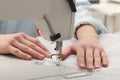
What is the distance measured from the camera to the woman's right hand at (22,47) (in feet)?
3.20

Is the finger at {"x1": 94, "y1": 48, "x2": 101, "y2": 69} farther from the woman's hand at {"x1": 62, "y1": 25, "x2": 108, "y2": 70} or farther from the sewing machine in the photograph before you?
the sewing machine

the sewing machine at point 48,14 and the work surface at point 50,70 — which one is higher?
the sewing machine at point 48,14

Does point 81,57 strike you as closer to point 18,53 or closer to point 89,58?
point 89,58

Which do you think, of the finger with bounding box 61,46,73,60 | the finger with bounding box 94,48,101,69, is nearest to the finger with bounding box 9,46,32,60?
the finger with bounding box 61,46,73,60

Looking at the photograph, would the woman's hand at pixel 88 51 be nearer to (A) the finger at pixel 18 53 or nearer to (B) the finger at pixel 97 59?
(B) the finger at pixel 97 59

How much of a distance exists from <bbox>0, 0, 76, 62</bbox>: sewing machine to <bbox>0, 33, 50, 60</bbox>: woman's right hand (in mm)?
122

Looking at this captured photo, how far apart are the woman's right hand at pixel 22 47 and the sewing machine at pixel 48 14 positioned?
122 mm

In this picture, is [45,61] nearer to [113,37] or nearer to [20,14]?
[20,14]

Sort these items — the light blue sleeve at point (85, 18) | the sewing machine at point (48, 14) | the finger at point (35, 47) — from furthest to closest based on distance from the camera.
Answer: the light blue sleeve at point (85, 18) → the finger at point (35, 47) → the sewing machine at point (48, 14)

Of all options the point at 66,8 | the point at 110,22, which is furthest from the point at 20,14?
the point at 110,22

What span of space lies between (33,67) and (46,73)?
0.07 metres

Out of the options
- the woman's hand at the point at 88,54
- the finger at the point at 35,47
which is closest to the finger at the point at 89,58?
the woman's hand at the point at 88,54

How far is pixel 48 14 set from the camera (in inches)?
31.9

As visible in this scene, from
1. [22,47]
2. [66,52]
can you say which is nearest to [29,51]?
[22,47]
